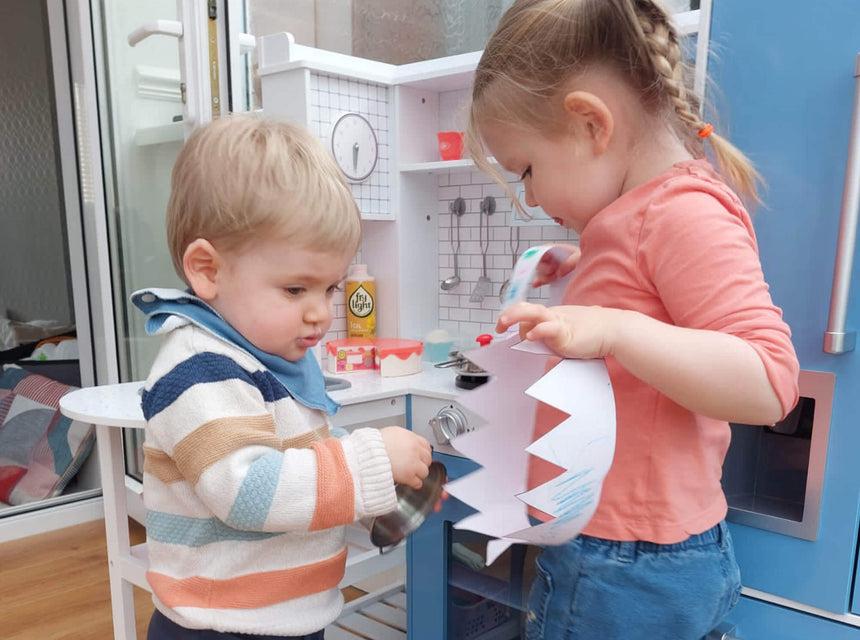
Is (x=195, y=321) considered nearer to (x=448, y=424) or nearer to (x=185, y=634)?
(x=185, y=634)

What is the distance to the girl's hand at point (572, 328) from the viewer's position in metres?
0.59

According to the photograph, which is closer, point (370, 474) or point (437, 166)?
point (370, 474)

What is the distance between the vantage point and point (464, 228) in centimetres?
209

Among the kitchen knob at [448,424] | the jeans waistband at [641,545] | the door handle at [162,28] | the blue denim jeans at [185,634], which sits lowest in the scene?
the blue denim jeans at [185,634]

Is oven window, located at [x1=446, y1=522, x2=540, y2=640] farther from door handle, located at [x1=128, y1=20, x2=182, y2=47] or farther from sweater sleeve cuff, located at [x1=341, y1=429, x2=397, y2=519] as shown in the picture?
door handle, located at [x1=128, y1=20, x2=182, y2=47]

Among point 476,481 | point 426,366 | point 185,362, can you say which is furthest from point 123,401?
point 476,481

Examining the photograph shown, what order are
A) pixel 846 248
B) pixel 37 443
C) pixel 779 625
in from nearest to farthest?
pixel 846 248, pixel 779 625, pixel 37 443

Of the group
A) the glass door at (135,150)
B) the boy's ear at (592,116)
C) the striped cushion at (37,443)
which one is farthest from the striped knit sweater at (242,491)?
the striped cushion at (37,443)

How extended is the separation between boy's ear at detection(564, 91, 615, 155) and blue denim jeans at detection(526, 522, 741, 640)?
413mm

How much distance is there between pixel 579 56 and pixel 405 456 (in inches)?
18.2

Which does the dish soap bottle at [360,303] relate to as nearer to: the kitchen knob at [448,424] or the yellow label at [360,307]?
the yellow label at [360,307]

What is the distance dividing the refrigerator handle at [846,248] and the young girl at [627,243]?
0.38 meters

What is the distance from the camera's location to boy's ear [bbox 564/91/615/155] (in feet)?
2.15

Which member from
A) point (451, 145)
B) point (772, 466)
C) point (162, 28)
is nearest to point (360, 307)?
point (451, 145)
